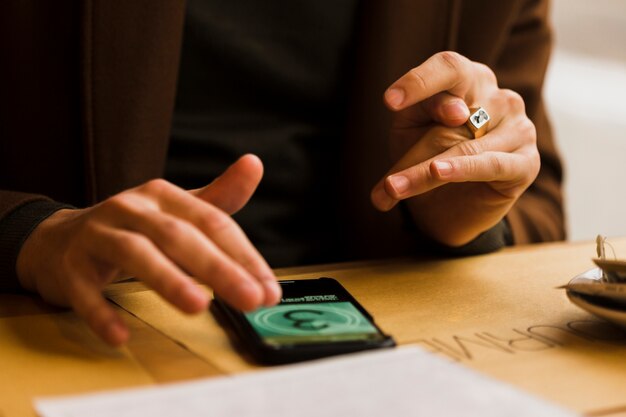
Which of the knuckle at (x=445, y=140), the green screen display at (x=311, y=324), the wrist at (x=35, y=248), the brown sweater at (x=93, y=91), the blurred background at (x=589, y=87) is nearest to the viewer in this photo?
the green screen display at (x=311, y=324)

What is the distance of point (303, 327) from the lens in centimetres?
49

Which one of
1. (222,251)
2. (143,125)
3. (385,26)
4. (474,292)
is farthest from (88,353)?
(385,26)

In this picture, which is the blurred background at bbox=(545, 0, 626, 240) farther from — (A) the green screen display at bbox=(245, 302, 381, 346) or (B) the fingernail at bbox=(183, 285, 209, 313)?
(B) the fingernail at bbox=(183, 285, 209, 313)

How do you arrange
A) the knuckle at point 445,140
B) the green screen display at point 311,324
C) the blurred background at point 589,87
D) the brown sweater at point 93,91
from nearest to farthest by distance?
the green screen display at point 311,324 < the knuckle at point 445,140 < the brown sweater at point 93,91 < the blurred background at point 589,87

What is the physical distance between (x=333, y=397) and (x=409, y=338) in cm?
15

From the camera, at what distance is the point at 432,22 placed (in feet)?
3.30

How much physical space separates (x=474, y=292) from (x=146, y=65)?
1.36ft

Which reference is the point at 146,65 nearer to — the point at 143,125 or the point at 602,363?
the point at 143,125

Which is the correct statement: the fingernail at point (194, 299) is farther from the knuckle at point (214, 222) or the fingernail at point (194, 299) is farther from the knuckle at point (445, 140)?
the knuckle at point (445, 140)

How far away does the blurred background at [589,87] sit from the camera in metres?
1.67

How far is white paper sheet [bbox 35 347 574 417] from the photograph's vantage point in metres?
0.36

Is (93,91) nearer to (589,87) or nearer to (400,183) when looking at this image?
(400,183)

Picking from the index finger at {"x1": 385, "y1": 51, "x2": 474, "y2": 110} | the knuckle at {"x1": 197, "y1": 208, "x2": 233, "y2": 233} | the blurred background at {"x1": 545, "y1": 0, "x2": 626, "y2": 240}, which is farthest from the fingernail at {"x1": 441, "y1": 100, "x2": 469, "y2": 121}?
the blurred background at {"x1": 545, "y1": 0, "x2": 626, "y2": 240}

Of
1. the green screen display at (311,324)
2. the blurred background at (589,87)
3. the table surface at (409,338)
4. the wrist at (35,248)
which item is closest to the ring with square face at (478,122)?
the table surface at (409,338)
